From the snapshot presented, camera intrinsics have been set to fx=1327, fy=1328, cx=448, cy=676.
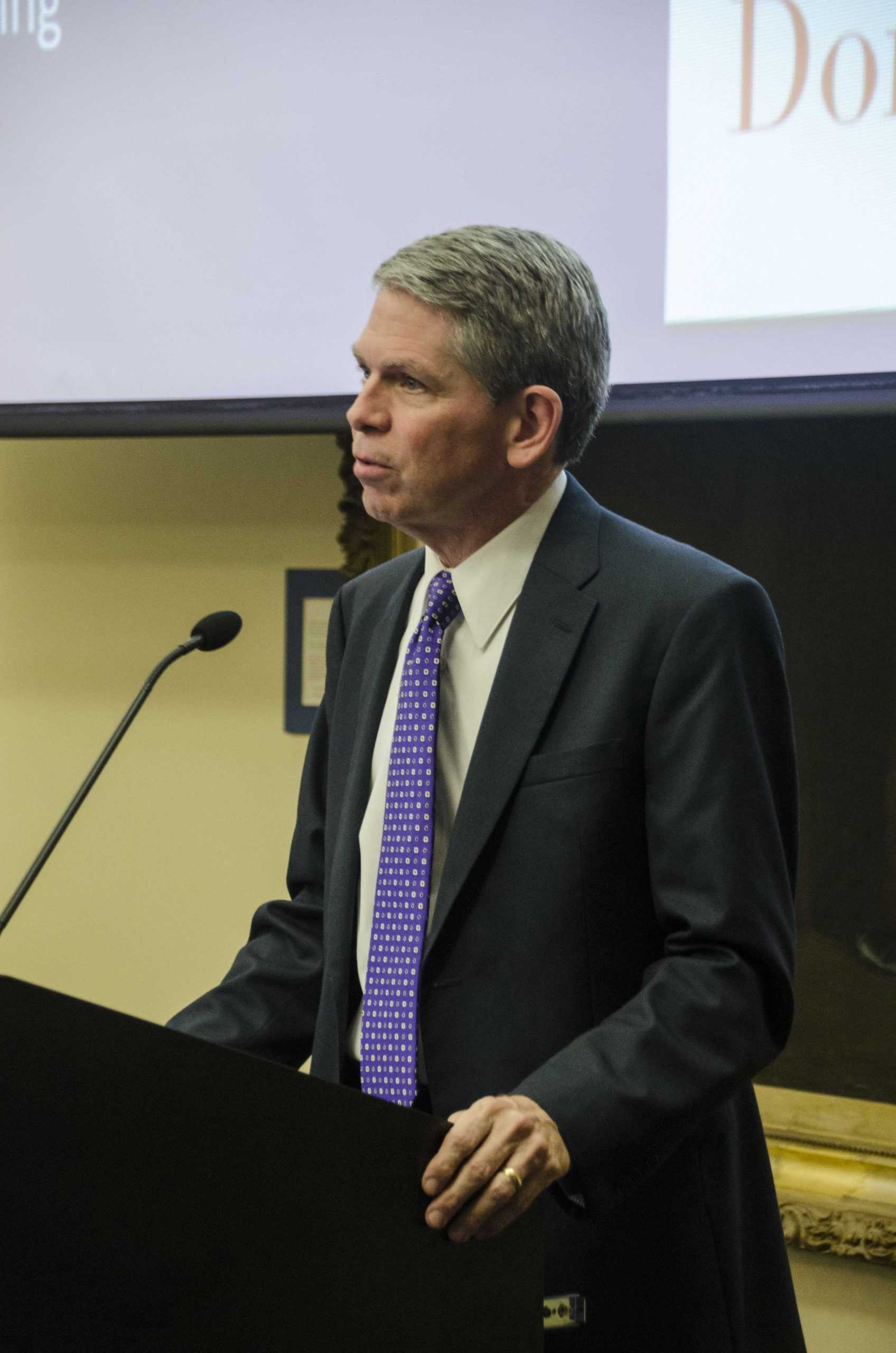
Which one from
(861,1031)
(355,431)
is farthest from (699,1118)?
(861,1031)

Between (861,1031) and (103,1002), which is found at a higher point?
(861,1031)

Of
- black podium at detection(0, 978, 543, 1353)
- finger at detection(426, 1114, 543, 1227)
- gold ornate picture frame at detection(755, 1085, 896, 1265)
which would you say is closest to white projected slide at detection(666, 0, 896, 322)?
gold ornate picture frame at detection(755, 1085, 896, 1265)

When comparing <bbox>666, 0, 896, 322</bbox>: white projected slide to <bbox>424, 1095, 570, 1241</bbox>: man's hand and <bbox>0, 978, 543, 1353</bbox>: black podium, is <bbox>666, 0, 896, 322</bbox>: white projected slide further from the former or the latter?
<bbox>0, 978, 543, 1353</bbox>: black podium

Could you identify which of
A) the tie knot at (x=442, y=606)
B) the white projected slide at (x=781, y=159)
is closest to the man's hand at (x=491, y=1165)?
the tie knot at (x=442, y=606)

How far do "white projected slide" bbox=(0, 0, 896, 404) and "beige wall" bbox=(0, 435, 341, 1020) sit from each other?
0.81 feet

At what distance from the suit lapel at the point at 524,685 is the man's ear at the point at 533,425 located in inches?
3.0

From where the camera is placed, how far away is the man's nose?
3.75ft

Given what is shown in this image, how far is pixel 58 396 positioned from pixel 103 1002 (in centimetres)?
106

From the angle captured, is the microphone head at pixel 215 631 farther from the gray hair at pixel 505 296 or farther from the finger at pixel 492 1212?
the finger at pixel 492 1212

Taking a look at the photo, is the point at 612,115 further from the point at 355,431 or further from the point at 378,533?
the point at 355,431

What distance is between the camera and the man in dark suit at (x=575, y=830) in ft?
3.26

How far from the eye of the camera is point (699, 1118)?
3.28 feet

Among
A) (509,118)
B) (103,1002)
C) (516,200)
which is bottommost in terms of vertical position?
(103,1002)

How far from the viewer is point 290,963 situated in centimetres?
126
